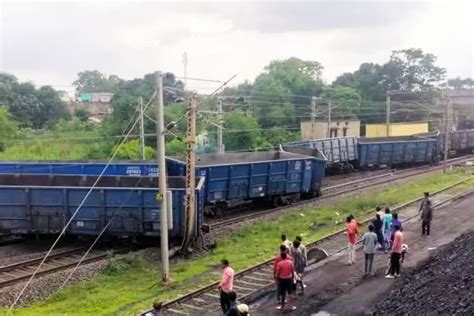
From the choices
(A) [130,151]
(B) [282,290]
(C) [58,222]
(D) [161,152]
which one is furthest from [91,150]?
(B) [282,290]

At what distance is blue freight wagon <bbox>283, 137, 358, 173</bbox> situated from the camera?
3669 centimetres

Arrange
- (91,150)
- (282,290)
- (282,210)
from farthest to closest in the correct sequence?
(91,150), (282,210), (282,290)

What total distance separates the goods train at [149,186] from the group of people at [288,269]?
530 centimetres

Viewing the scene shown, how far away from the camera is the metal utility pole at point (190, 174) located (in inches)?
645

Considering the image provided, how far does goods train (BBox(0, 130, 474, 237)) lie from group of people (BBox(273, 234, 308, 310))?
530 cm

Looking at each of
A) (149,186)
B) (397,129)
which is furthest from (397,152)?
(149,186)

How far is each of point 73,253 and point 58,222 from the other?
1358 millimetres

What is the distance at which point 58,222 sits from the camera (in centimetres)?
1906

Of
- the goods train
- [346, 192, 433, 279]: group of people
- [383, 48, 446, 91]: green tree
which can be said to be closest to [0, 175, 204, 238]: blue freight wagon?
the goods train

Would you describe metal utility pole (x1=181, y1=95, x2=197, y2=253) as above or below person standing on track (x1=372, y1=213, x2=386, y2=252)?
above

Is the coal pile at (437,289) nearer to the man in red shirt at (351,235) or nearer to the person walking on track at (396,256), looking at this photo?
the person walking on track at (396,256)

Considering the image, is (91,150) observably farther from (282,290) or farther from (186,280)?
(282,290)

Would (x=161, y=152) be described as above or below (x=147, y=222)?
→ above

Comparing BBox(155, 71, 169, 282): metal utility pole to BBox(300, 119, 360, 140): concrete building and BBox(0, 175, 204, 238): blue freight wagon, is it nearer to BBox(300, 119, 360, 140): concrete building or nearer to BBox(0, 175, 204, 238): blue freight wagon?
BBox(0, 175, 204, 238): blue freight wagon
